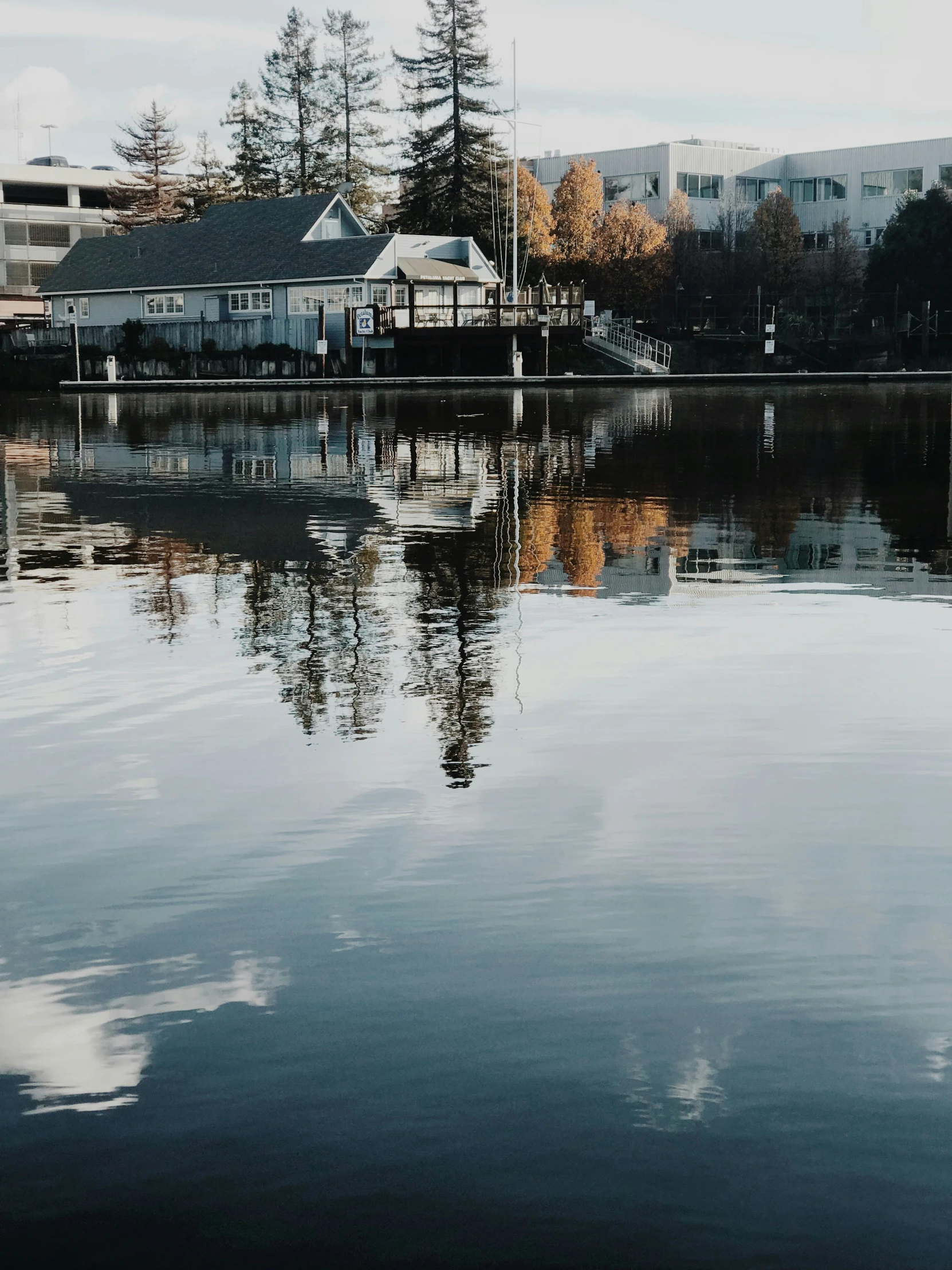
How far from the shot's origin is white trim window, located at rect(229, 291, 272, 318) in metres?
77.1

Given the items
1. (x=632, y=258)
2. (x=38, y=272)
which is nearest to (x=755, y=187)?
(x=632, y=258)

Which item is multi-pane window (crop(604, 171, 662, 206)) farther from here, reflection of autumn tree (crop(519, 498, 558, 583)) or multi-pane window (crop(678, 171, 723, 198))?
reflection of autumn tree (crop(519, 498, 558, 583))

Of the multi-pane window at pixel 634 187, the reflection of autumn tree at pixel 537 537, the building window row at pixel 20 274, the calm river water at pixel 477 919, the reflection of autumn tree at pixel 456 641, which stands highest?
the multi-pane window at pixel 634 187

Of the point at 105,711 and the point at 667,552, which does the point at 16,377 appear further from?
the point at 105,711

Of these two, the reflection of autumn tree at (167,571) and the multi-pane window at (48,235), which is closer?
the reflection of autumn tree at (167,571)

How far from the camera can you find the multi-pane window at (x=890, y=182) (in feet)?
368

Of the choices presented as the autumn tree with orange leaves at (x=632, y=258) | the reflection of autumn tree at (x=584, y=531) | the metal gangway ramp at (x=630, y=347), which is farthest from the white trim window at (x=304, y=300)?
the reflection of autumn tree at (x=584, y=531)

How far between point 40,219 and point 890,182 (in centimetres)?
5804

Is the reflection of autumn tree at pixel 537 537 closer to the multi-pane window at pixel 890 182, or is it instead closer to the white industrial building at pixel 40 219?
the white industrial building at pixel 40 219

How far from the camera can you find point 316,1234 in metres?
3.32

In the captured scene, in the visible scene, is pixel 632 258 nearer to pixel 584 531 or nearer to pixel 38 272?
pixel 38 272

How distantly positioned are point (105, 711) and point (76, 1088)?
409cm

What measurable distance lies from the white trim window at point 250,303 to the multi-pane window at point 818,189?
173 ft

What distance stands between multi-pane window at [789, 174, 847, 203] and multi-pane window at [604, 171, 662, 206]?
12.8 metres
